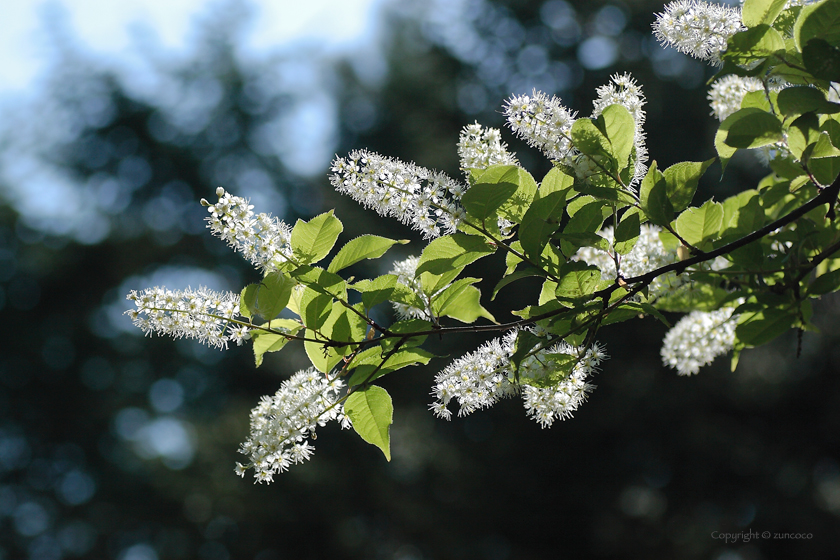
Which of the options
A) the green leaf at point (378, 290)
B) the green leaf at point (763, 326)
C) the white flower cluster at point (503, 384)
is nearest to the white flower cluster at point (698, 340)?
the green leaf at point (763, 326)

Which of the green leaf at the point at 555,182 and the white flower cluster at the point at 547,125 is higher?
the white flower cluster at the point at 547,125

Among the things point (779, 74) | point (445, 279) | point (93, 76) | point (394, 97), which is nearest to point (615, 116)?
point (779, 74)

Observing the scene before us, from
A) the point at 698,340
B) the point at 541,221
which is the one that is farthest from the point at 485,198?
the point at 698,340

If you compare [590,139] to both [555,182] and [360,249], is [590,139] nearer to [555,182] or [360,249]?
[555,182]

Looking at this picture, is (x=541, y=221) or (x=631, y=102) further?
(x=631, y=102)

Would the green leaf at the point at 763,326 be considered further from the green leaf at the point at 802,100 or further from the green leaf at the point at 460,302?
the green leaf at the point at 460,302

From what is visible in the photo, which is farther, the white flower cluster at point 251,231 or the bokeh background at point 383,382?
the bokeh background at point 383,382

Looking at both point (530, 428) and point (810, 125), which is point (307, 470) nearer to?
point (530, 428)
